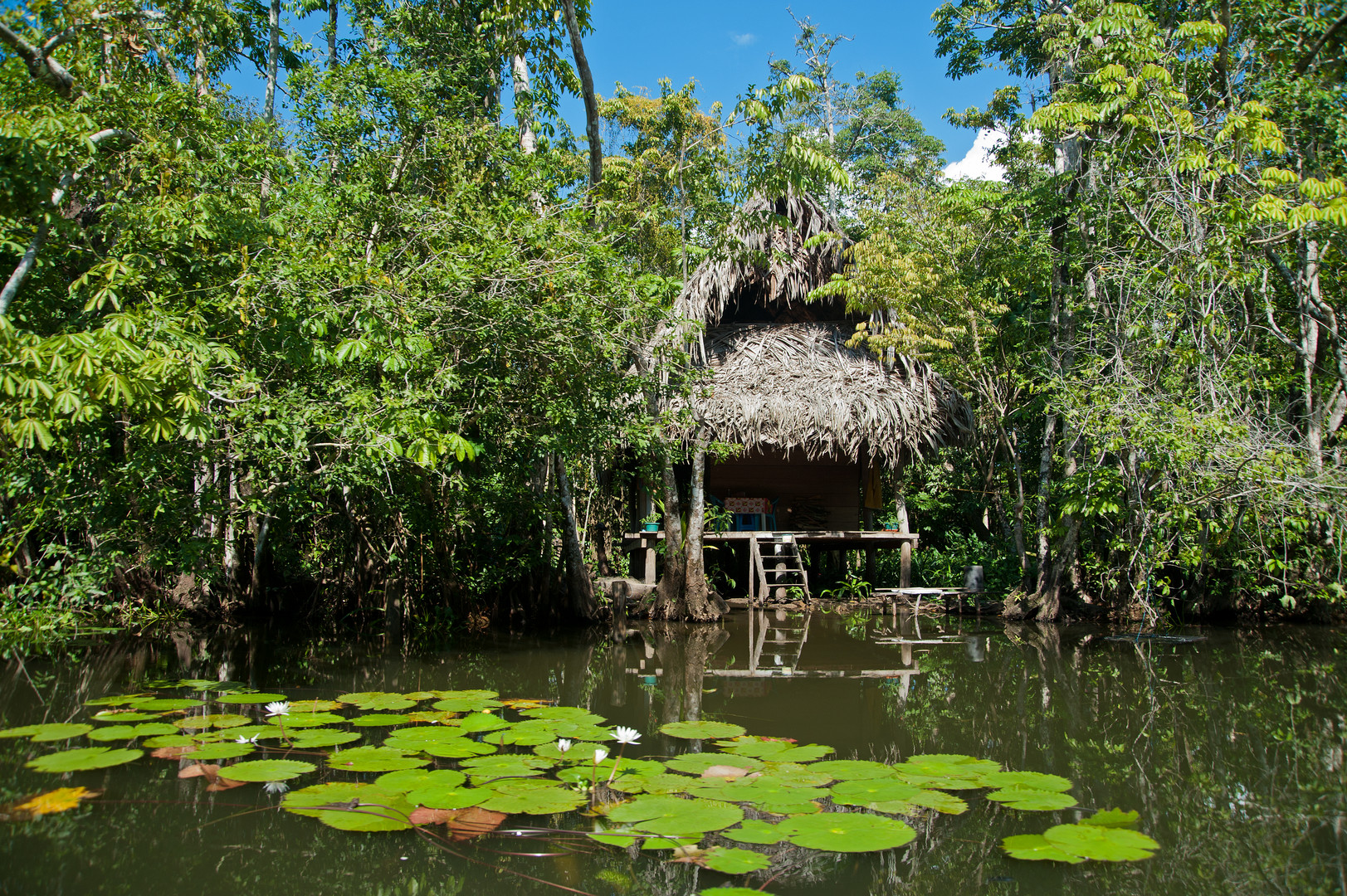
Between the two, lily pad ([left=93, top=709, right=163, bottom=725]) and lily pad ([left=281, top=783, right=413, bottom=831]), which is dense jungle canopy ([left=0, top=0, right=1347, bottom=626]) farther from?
lily pad ([left=281, top=783, right=413, bottom=831])

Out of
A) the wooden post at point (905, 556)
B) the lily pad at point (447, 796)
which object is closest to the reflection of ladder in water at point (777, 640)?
the wooden post at point (905, 556)

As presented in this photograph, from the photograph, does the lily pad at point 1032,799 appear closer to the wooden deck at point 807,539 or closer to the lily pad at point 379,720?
the lily pad at point 379,720

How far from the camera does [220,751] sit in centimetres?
355

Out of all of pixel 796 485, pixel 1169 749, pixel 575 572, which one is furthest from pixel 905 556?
pixel 1169 749

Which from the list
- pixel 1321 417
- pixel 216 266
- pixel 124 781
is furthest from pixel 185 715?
pixel 1321 417

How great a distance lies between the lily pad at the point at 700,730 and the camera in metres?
4.04

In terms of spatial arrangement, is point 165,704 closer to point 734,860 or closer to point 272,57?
point 734,860

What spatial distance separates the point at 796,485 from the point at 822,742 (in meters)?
9.11

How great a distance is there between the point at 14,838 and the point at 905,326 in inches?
398

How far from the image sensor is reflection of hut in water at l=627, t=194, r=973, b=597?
418 inches

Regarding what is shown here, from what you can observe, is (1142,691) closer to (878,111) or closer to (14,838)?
(14,838)

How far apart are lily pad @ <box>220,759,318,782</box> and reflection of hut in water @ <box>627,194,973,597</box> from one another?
6862 millimetres

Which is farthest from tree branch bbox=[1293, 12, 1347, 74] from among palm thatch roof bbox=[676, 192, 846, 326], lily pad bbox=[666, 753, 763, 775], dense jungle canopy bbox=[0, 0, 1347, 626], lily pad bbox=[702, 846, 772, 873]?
lily pad bbox=[702, 846, 772, 873]

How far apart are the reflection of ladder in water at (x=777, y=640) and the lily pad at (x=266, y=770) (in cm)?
359
